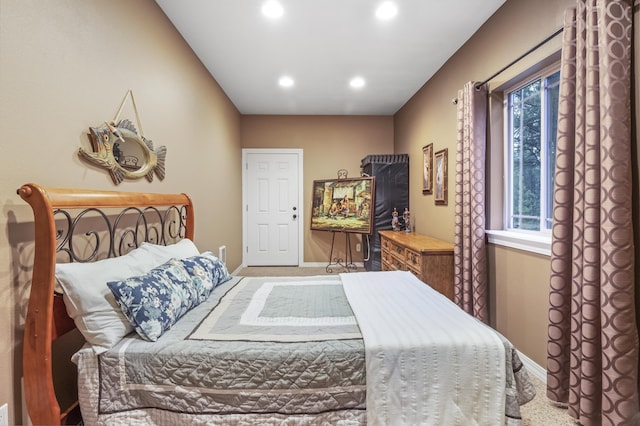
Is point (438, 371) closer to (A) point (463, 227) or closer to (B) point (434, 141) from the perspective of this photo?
(A) point (463, 227)

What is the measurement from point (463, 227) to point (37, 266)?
111 inches

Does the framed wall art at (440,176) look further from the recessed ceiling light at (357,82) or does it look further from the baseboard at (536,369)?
the baseboard at (536,369)

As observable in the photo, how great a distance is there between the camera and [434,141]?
362 centimetres

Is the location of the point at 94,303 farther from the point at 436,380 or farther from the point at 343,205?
the point at 343,205

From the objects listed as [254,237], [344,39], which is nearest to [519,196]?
[344,39]

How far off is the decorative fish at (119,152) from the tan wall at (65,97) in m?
0.05

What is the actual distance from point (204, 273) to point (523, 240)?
85.8 inches

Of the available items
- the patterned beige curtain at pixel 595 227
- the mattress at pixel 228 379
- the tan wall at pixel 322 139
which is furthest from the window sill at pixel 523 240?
the tan wall at pixel 322 139

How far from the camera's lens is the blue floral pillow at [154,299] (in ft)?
4.19

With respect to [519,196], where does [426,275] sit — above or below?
below

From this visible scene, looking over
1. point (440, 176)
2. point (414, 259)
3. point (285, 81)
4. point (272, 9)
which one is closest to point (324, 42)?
point (272, 9)

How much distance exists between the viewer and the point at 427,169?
3.81m

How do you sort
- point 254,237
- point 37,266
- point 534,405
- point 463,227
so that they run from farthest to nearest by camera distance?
point 254,237 < point 463,227 < point 534,405 < point 37,266

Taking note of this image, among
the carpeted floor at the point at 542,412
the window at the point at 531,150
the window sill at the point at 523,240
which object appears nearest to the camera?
the carpeted floor at the point at 542,412
